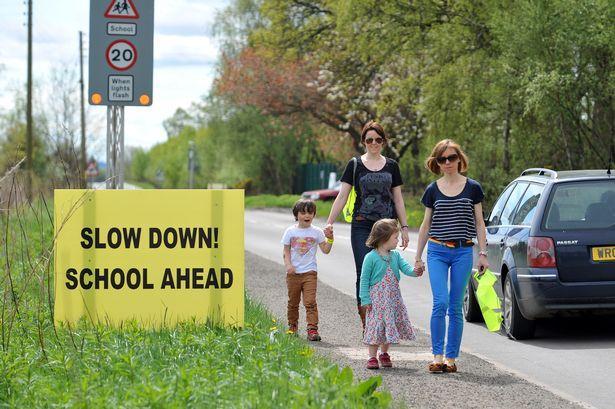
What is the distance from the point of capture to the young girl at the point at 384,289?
8.58m

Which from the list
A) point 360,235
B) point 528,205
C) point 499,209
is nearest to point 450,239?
point 360,235

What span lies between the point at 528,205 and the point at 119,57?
470 cm

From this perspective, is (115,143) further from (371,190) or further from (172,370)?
(172,370)

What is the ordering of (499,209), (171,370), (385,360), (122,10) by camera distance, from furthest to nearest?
(122,10) → (499,209) → (385,360) → (171,370)

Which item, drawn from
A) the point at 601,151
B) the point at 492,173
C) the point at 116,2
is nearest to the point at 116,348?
the point at 116,2

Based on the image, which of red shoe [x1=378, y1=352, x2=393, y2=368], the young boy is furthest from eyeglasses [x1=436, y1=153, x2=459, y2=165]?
the young boy

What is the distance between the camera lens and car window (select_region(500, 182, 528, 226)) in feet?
37.3

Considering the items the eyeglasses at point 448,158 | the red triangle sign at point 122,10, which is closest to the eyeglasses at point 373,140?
the eyeglasses at point 448,158

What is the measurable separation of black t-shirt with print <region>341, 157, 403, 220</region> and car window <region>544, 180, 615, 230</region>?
4.93 ft

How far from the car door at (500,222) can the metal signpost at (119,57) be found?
377 centimetres

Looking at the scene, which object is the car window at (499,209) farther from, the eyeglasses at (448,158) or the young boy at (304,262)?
the eyeglasses at (448,158)

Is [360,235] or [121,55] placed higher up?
[121,55]

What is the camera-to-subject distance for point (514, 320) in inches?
416

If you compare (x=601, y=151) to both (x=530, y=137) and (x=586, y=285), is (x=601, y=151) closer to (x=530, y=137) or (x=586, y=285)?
(x=530, y=137)
